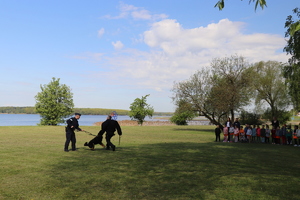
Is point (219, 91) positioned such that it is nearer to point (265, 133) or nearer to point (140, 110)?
point (265, 133)

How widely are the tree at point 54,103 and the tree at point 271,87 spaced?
40.8m

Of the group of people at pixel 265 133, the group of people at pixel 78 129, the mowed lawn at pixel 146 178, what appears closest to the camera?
the mowed lawn at pixel 146 178

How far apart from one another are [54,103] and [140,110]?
66.3ft

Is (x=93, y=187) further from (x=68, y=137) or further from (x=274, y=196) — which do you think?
(x=68, y=137)

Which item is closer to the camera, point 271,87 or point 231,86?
point 231,86

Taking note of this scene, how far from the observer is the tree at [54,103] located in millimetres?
62031

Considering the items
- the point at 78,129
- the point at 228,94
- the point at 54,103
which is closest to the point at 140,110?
the point at 54,103

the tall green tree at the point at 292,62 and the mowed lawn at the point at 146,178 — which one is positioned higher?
the tall green tree at the point at 292,62

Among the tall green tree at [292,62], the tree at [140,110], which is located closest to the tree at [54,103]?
the tree at [140,110]

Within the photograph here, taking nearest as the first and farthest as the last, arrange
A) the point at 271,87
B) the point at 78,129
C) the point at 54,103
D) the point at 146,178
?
1. the point at 146,178
2. the point at 78,129
3. the point at 271,87
4. the point at 54,103

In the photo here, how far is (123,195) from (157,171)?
295cm

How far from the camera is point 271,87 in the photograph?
56062 mm

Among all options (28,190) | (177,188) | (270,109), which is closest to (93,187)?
(28,190)

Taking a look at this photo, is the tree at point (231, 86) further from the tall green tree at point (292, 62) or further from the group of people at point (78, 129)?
the group of people at point (78, 129)
